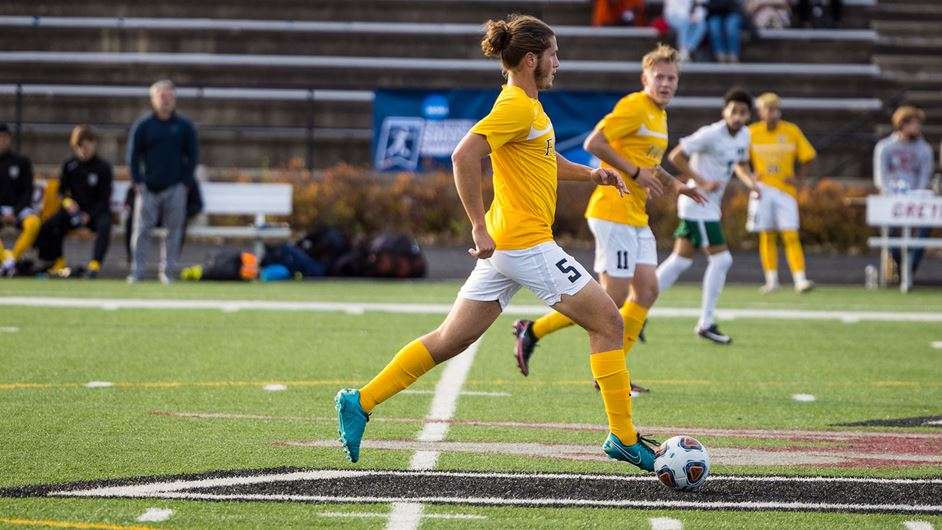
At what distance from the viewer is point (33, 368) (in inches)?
401

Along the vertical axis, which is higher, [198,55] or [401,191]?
[198,55]

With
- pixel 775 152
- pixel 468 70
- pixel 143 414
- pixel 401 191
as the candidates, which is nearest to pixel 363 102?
pixel 468 70

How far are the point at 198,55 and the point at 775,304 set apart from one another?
1496cm

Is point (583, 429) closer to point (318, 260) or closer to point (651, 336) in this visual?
point (651, 336)

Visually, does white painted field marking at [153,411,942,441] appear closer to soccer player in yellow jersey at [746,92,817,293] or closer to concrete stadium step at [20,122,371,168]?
soccer player in yellow jersey at [746,92,817,293]

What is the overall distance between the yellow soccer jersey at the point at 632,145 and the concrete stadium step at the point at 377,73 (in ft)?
59.9

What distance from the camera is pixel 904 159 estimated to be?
19.5 m

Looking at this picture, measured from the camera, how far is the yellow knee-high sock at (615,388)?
262 inches

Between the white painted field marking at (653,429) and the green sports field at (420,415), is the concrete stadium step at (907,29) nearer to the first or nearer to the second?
the green sports field at (420,415)

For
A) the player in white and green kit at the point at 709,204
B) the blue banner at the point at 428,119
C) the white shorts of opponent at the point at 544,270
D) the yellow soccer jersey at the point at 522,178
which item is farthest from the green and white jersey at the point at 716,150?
the blue banner at the point at 428,119

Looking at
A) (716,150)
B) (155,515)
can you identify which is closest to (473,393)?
(155,515)

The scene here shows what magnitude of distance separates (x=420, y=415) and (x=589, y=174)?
187 centimetres

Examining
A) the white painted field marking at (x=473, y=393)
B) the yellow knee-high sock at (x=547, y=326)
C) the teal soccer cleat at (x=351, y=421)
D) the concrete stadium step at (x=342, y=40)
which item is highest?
the concrete stadium step at (x=342, y=40)

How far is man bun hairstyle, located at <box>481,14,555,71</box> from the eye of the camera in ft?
22.2
